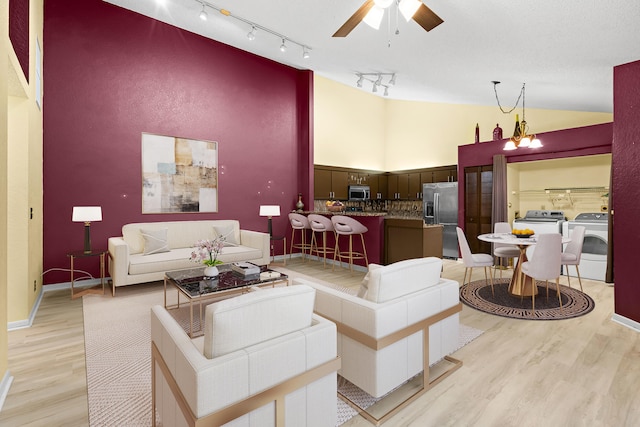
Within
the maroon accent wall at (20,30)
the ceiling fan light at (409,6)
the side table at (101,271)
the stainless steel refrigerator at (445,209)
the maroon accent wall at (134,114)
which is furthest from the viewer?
the stainless steel refrigerator at (445,209)

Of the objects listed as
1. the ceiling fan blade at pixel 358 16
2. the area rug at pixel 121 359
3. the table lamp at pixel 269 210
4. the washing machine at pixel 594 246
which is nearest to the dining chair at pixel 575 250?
the washing machine at pixel 594 246

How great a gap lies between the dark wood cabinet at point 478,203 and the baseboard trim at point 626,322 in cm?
302

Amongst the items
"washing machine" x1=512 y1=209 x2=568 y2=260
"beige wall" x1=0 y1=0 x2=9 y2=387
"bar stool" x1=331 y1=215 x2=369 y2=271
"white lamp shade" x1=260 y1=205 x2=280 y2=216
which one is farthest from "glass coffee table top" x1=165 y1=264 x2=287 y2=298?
"washing machine" x1=512 y1=209 x2=568 y2=260

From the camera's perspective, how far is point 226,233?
5.87 metres

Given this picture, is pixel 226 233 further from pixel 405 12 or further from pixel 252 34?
pixel 405 12

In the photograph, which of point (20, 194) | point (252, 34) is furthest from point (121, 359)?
A: point (252, 34)

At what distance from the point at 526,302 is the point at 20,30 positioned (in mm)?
6224

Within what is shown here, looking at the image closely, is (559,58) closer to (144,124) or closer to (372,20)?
(372,20)

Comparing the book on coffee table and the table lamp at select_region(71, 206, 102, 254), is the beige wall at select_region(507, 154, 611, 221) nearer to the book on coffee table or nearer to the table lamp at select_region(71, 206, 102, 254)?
the book on coffee table

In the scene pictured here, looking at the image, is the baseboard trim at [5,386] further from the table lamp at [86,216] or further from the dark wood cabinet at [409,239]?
the dark wood cabinet at [409,239]

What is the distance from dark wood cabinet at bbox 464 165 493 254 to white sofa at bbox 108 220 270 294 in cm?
430

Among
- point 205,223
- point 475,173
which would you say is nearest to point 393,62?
point 475,173

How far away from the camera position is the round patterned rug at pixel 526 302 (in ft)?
11.9

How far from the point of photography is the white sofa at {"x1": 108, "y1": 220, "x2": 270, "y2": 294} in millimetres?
4375
